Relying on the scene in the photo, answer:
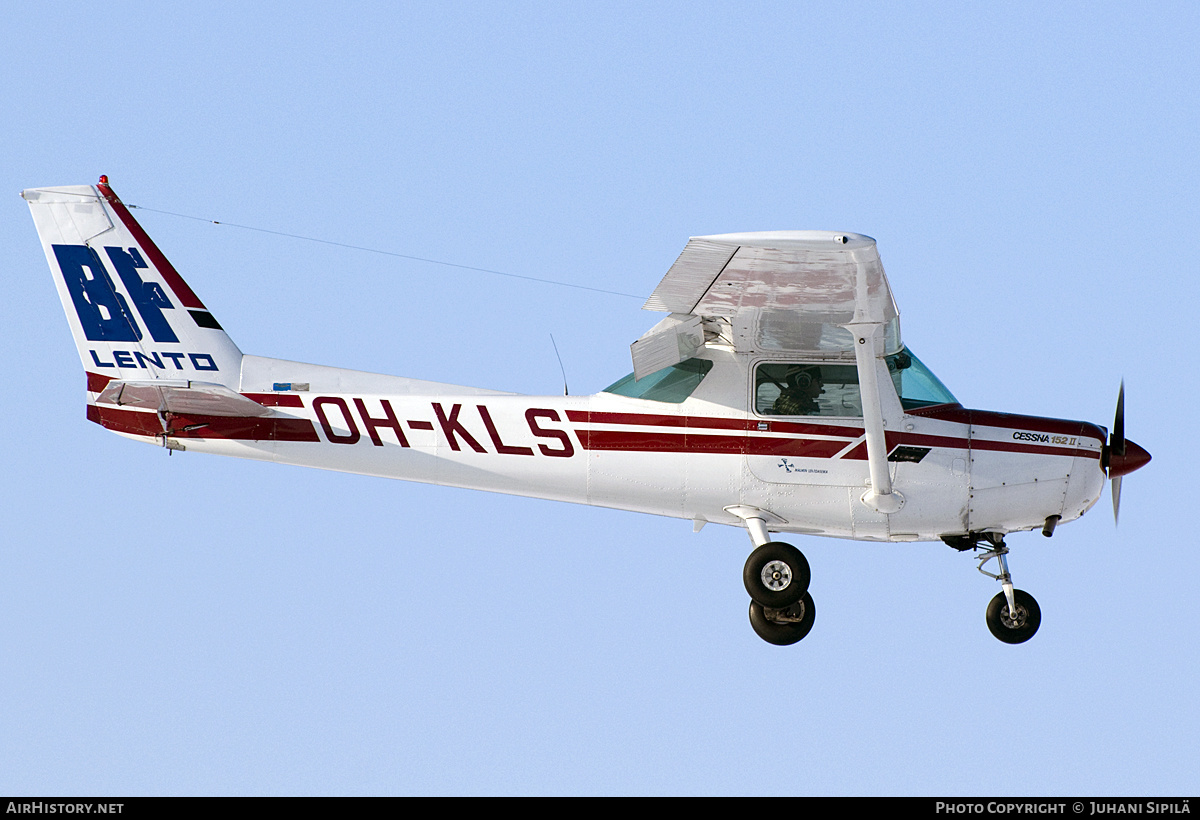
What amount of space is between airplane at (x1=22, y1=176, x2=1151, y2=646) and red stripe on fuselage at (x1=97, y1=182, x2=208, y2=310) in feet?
0.05

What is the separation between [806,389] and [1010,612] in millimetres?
2870

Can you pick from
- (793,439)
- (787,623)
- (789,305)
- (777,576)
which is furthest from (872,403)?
(787,623)

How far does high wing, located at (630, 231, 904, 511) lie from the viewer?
436 inches

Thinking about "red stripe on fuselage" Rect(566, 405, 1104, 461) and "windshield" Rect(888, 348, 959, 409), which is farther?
"windshield" Rect(888, 348, 959, 409)

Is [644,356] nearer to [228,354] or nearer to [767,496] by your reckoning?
[767,496]

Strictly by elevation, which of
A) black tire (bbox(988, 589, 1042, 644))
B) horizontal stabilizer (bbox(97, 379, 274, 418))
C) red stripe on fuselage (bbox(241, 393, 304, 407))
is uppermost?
horizontal stabilizer (bbox(97, 379, 274, 418))

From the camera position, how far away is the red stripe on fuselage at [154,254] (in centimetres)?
1412

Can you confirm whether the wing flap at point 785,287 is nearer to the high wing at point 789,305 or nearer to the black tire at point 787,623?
the high wing at point 789,305

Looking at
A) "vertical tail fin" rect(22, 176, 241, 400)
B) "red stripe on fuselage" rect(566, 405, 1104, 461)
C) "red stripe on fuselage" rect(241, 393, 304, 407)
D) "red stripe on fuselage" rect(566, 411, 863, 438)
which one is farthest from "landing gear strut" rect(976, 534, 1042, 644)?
"vertical tail fin" rect(22, 176, 241, 400)

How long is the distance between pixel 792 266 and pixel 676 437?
2706 millimetres

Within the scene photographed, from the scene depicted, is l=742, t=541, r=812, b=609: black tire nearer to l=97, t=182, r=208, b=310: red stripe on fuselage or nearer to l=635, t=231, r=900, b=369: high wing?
l=635, t=231, r=900, b=369: high wing

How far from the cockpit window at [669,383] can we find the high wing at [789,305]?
0.42ft

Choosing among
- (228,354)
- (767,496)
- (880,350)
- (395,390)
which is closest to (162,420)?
(228,354)
